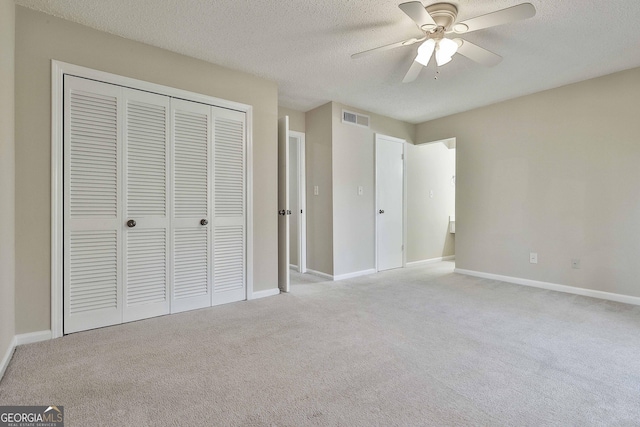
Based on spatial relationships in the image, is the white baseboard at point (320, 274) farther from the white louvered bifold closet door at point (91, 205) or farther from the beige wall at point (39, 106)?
the beige wall at point (39, 106)

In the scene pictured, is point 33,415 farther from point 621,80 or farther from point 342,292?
point 621,80

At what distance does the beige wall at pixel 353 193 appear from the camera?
170 inches

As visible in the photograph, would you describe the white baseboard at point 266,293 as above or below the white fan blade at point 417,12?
below

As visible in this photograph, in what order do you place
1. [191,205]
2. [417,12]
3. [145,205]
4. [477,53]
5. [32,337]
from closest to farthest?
[417,12] → [32,337] → [477,53] → [145,205] → [191,205]

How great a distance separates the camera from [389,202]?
4.98m

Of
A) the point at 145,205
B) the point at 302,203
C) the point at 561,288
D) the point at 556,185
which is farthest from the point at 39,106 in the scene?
the point at 561,288

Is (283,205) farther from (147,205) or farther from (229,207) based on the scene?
(147,205)

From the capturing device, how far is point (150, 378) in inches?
70.6

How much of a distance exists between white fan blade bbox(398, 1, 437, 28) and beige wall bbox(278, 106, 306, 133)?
106 inches

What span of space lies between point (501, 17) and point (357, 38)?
109cm

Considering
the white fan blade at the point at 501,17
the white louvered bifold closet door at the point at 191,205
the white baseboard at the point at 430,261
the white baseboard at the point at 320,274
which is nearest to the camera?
the white fan blade at the point at 501,17

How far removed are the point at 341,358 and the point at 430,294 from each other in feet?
6.25

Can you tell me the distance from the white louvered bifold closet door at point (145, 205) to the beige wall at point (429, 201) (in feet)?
12.5

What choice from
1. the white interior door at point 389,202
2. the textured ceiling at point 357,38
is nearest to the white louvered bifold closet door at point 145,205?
the textured ceiling at point 357,38
